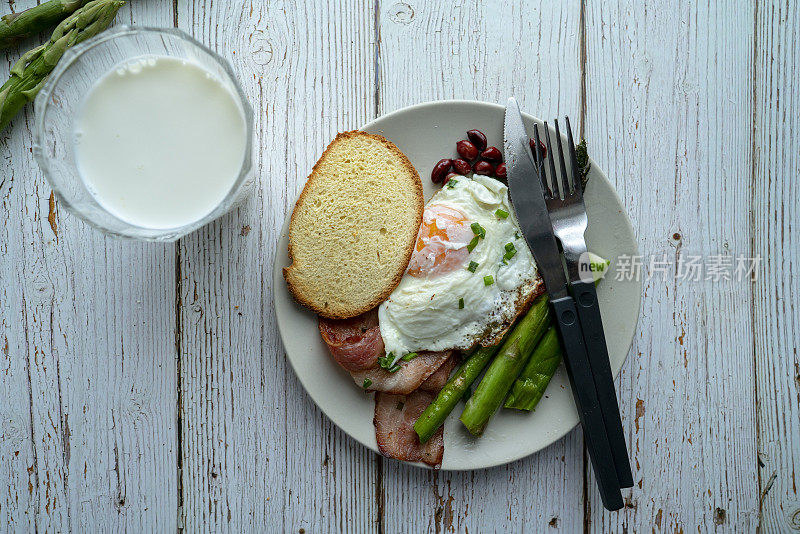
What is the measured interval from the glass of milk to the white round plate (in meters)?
0.44

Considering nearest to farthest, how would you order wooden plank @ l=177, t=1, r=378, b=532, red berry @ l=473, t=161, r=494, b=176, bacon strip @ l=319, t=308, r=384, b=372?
bacon strip @ l=319, t=308, r=384, b=372 → red berry @ l=473, t=161, r=494, b=176 → wooden plank @ l=177, t=1, r=378, b=532

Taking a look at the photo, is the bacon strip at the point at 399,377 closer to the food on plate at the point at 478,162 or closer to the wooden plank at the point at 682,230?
the food on plate at the point at 478,162

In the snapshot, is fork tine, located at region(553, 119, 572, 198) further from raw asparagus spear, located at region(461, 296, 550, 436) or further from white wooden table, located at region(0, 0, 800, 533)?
raw asparagus spear, located at region(461, 296, 550, 436)

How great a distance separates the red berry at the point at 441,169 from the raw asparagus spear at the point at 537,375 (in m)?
0.81

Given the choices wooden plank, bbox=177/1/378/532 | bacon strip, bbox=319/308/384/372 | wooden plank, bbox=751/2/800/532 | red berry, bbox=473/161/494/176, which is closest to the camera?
bacon strip, bbox=319/308/384/372

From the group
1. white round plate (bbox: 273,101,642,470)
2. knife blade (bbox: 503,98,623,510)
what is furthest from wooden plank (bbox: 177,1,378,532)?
knife blade (bbox: 503,98,623,510)

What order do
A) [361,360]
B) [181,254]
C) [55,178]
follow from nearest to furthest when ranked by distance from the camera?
[55,178], [361,360], [181,254]

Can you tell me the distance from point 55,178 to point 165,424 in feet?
3.89

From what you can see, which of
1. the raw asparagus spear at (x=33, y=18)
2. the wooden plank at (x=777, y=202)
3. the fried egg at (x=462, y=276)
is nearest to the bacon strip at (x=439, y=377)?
the fried egg at (x=462, y=276)

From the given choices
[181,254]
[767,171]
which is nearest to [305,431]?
[181,254]

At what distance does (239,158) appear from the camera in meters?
2.04

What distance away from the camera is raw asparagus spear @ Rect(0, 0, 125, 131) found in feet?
7.79

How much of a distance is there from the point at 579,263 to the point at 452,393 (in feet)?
2.52

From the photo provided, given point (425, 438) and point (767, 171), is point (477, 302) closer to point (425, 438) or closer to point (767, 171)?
point (425, 438)
